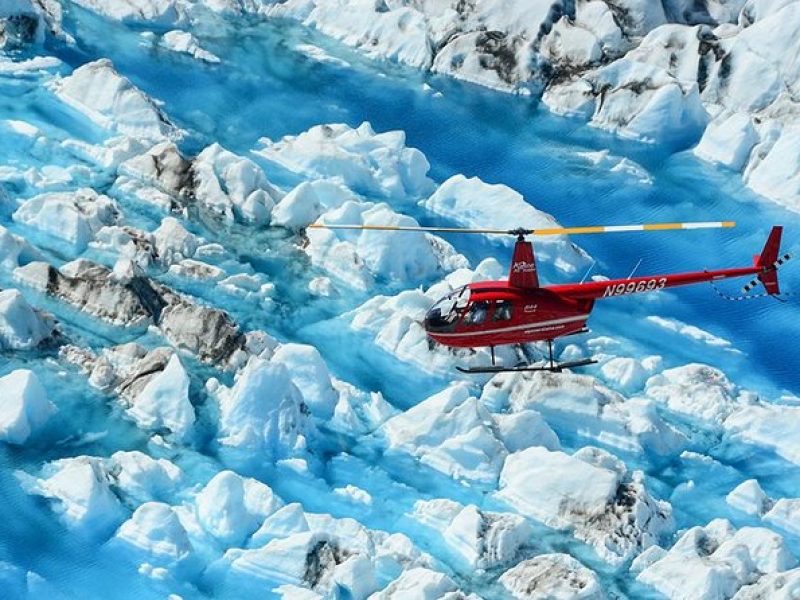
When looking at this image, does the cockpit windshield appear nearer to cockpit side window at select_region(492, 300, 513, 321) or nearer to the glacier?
cockpit side window at select_region(492, 300, 513, 321)

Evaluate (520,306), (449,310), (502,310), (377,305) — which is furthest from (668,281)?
(377,305)

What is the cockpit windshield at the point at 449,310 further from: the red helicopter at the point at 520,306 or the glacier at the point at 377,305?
the glacier at the point at 377,305

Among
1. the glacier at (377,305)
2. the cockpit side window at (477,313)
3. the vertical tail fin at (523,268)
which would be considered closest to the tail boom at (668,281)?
the vertical tail fin at (523,268)

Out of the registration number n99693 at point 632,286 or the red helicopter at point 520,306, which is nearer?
the red helicopter at point 520,306

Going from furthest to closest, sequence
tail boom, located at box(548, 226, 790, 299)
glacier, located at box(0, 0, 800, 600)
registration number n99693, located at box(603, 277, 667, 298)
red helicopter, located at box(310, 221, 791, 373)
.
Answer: registration number n99693, located at box(603, 277, 667, 298), tail boom, located at box(548, 226, 790, 299), red helicopter, located at box(310, 221, 791, 373), glacier, located at box(0, 0, 800, 600)

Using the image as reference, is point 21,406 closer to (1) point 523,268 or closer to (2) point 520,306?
(2) point 520,306

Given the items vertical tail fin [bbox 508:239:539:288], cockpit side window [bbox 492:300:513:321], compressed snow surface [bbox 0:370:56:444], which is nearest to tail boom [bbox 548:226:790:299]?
vertical tail fin [bbox 508:239:539:288]
